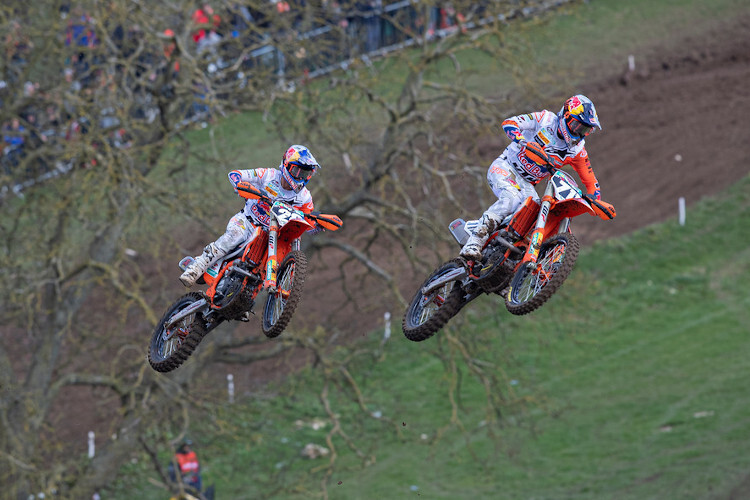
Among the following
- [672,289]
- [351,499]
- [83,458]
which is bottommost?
[351,499]

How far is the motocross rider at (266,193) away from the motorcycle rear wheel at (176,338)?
2.07ft

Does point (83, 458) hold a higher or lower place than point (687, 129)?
lower

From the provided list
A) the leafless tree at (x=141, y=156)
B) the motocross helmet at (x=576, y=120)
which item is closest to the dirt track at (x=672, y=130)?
the leafless tree at (x=141, y=156)

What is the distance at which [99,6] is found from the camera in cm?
→ 2962

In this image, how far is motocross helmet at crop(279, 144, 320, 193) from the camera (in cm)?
1453

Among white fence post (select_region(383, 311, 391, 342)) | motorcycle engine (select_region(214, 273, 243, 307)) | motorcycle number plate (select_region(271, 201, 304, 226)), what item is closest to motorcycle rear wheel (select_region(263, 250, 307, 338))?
motorcycle engine (select_region(214, 273, 243, 307))

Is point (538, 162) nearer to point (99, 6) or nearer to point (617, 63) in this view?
point (99, 6)

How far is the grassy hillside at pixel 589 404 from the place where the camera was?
139 feet

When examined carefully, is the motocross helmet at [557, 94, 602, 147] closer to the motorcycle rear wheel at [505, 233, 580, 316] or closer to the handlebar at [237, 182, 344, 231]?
the motorcycle rear wheel at [505, 233, 580, 316]

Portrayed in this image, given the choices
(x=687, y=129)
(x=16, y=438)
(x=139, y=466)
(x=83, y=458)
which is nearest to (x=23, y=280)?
(x=16, y=438)

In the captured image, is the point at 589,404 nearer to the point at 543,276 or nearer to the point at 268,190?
the point at 543,276

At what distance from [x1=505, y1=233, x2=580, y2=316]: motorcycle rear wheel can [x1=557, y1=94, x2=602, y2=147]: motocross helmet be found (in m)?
1.34

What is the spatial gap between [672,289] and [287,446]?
18488 mm

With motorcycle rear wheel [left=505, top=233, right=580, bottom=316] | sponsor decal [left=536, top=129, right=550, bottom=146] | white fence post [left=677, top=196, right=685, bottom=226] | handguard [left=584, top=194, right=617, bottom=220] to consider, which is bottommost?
motorcycle rear wheel [left=505, top=233, right=580, bottom=316]
